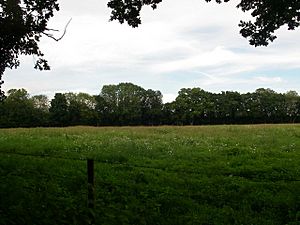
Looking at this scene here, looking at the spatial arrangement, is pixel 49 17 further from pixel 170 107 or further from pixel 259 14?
pixel 170 107

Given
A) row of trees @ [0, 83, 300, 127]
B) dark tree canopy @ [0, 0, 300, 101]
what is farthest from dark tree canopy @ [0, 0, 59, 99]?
row of trees @ [0, 83, 300, 127]

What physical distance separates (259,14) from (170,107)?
343ft

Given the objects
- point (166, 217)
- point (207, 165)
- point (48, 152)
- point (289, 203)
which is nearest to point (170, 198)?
point (166, 217)

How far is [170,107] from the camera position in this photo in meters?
118

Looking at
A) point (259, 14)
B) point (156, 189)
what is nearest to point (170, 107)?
point (259, 14)

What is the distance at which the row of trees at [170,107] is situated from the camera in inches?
4213

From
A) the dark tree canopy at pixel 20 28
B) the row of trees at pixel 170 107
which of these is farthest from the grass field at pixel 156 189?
the row of trees at pixel 170 107

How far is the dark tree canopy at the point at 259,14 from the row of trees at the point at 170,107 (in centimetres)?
9268

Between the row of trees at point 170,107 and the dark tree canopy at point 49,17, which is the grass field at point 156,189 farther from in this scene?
the row of trees at point 170,107

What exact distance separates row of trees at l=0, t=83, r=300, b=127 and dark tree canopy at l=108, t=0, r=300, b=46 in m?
92.7

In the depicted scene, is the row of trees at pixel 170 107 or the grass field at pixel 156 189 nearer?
the grass field at pixel 156 189

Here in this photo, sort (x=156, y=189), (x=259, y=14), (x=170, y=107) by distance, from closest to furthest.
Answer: (x=156, y=189)
(x=259, y=14)
(x=170, y=107)

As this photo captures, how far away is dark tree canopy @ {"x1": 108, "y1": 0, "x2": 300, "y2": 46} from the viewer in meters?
11.4

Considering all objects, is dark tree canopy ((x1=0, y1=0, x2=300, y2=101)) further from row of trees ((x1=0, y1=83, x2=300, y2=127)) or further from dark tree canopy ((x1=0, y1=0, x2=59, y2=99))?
row of trees ((x1=0, y1=83, x2=300, y2=127))
